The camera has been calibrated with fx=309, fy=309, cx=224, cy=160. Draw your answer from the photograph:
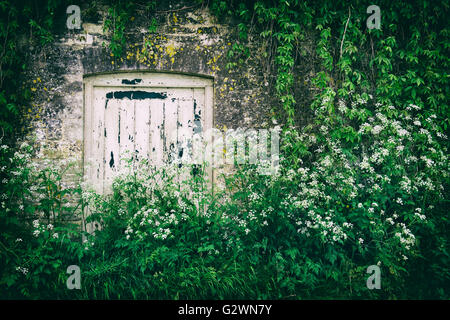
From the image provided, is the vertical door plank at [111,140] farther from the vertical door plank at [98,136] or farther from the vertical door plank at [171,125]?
the vertical door plank at [171,125]

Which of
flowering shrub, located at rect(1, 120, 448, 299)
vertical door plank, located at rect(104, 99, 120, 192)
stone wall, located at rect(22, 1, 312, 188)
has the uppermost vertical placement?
stone wall, located at rect(22, 1, 312, 188)

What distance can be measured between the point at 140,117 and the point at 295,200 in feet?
7.67

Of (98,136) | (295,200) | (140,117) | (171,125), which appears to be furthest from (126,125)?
(295,200)

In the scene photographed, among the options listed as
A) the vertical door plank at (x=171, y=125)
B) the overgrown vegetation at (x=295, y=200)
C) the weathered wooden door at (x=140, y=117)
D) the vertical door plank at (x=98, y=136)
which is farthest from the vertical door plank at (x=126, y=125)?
the overgrown vegetation at (x=295, y=200)

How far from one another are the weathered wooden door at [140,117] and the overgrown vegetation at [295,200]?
53 cm

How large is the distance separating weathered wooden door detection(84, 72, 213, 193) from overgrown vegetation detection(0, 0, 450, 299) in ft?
1.75

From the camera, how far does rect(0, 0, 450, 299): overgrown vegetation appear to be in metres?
3.17

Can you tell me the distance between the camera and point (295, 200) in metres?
3.55

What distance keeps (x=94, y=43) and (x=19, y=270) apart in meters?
2.83

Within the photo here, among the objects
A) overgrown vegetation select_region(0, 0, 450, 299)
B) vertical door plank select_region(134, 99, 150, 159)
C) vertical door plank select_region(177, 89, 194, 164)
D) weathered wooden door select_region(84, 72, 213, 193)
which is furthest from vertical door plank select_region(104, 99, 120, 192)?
vertical door plank select_region(177, 89, 194, 164)

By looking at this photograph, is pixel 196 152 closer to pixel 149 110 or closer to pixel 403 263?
pixel 149 110

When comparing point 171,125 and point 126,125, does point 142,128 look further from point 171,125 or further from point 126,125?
point 171,125

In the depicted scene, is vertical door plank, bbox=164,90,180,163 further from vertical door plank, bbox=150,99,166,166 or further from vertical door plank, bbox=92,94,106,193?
vertical door plank, bbox=92,94,106,193

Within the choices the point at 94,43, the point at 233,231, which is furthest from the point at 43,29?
the point at 233,231
